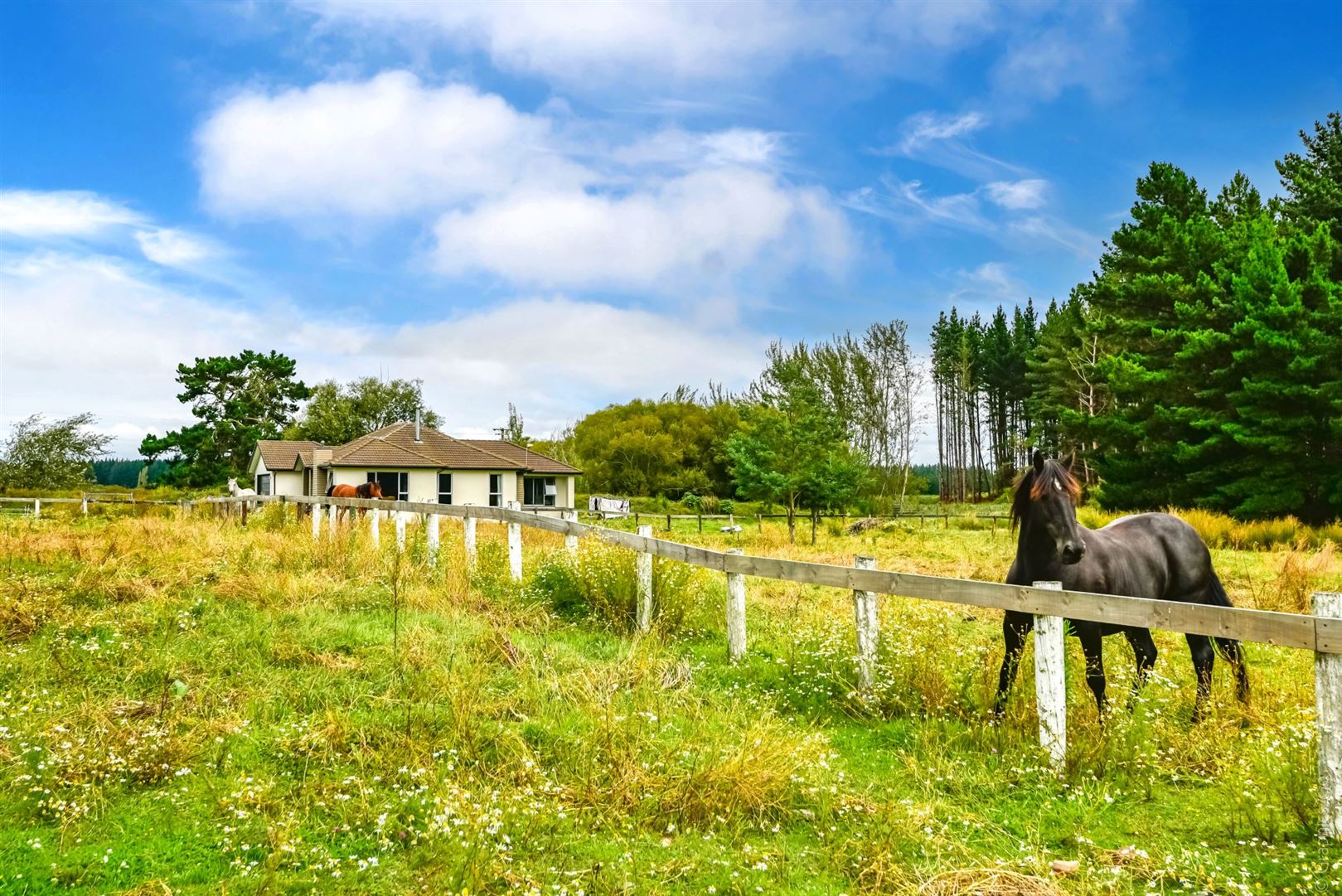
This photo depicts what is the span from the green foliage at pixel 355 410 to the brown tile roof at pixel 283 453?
13134 mm

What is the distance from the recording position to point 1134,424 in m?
33.6

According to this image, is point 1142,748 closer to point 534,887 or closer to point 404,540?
point 534,887

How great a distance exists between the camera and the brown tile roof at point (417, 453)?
44.1 metres

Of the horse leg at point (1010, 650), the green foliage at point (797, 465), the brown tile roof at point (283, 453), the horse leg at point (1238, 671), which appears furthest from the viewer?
the brown tile roof at point (283, 453)

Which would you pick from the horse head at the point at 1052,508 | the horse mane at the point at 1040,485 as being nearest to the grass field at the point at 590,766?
the horse head at the point at 1052,508

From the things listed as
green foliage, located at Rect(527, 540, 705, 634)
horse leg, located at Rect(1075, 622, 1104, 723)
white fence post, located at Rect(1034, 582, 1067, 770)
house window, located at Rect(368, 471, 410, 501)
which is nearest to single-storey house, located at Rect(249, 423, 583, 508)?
house window, located at Rect(368, 471, 410, 501)

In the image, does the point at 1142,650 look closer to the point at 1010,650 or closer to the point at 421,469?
the point at 1010,650

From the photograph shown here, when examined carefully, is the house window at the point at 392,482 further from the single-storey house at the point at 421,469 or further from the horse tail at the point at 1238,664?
the horse tail at the point at 1238,664

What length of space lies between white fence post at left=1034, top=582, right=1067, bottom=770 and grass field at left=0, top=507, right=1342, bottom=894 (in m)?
0.15

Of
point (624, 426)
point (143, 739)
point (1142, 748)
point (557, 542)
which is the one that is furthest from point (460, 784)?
point (624, 426)

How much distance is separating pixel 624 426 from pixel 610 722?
60401 mm

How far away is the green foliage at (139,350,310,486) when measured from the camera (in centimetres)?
6512

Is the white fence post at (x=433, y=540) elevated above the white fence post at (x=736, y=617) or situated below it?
above

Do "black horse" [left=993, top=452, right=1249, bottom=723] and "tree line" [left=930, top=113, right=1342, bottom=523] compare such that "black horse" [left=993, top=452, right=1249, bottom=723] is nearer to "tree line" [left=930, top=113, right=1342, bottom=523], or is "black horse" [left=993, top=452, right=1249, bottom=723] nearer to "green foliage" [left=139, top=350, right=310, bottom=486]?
"tree line" [left=930, top=113, right=1342, bottom=523]
